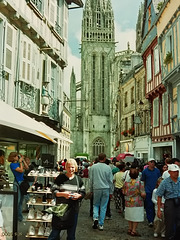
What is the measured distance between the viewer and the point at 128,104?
24109 millimetres

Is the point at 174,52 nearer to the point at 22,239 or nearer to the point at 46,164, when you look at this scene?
the point at 46,164

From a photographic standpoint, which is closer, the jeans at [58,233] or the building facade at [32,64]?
the jeans at [58,233]

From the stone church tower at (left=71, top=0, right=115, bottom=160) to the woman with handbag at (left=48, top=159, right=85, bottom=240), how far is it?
58.8 meters

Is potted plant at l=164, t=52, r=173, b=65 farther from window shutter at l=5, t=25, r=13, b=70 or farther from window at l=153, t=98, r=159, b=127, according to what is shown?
window shutter at l=5, t=25, r=13, b=70

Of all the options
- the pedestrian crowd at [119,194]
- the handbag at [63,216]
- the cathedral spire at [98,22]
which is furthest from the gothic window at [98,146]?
the handbag at [63,216]

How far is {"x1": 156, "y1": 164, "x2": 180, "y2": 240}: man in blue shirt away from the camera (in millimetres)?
4672

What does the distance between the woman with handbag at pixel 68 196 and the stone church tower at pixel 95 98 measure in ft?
193

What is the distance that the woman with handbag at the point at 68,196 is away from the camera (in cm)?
407

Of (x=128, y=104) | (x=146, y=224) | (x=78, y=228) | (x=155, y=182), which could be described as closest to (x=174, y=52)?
(x=155, y=182)

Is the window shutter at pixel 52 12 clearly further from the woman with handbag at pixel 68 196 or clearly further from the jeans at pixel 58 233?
the jeans at pixel 58 233

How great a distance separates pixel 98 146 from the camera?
214 ft

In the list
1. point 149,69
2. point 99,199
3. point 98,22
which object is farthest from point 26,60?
point 98,22

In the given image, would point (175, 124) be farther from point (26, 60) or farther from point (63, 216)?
point (63, 216)

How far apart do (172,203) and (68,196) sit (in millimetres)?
1765
